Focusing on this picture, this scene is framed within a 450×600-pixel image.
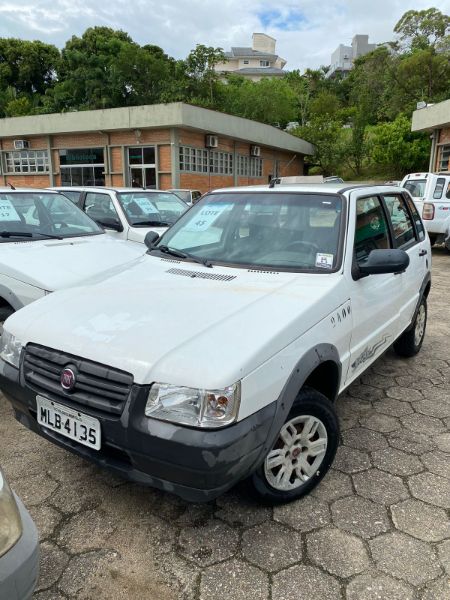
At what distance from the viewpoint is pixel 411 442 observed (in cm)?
311

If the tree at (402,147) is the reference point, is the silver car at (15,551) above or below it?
below

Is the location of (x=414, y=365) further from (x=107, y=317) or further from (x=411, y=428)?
(x=107, y=317)

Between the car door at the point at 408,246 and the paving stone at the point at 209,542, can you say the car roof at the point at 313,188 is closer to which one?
the car door at the point at 408,246

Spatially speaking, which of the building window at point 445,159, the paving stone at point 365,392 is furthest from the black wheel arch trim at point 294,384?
the building window at point 445,159

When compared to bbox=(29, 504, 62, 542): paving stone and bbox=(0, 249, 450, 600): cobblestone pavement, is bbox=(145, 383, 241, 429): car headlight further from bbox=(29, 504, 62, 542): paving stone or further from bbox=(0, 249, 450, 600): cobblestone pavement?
bbox=(29, 504, 62, 542): paving stone

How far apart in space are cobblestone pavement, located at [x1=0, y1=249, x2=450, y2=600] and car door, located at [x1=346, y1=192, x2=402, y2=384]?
64cm

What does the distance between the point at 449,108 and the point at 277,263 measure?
20.5 metres

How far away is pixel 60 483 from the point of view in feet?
8.78

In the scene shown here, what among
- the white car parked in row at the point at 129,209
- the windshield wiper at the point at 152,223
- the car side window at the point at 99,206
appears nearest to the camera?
the white car parked in row at the point at 129,209

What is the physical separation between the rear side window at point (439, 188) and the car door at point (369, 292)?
9.30 meters

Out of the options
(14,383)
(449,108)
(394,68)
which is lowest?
(14,383)

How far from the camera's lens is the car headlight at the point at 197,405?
1.89 metres

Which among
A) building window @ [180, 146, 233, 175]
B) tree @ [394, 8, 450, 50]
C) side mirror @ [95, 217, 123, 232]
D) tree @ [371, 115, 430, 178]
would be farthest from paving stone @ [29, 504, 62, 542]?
tree @ [394, 8, 450, 50]

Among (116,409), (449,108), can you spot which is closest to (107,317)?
(116,409)
